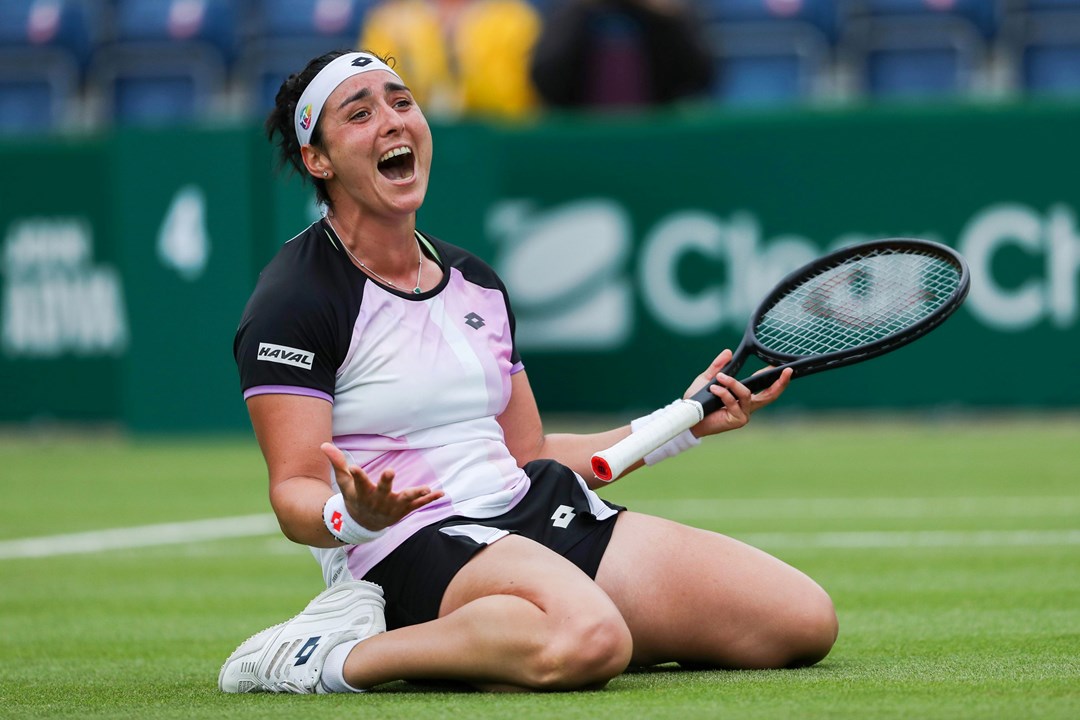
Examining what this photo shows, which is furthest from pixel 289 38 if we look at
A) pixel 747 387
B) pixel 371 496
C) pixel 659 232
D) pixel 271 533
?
pixel 371 496

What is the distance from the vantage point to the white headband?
166 inches

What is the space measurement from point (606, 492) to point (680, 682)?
442 cm

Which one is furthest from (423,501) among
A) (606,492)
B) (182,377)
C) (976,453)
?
(182,377)

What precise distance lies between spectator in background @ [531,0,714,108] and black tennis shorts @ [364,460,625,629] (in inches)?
288

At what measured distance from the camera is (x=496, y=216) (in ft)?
36.2

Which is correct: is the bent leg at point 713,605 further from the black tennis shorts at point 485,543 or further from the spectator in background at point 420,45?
the spectator in background at point 420,45

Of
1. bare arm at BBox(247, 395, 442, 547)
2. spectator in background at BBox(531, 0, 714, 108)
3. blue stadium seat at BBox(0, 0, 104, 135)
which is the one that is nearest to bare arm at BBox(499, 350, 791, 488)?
bare arm at BBox(247, 395, 442, 547)

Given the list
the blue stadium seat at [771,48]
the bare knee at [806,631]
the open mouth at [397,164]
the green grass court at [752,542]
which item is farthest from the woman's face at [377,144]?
the blue stadium seat at [771,48]

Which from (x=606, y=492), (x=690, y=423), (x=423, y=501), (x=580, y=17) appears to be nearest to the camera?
(x=423, y=501)

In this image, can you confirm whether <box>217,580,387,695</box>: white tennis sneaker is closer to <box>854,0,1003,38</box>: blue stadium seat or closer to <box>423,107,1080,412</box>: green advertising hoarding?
<box>423,107,1080,412</box>: green advertising hoarding

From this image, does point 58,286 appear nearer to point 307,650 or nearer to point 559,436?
point 559,436

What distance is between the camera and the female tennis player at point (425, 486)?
389cm

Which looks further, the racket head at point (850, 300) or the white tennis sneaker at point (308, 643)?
the racket head at point (850, 300)

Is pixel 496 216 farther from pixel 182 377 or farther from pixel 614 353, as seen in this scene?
pixel 182 377
